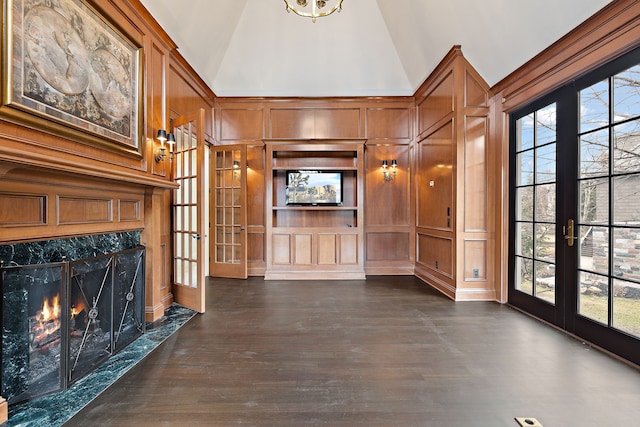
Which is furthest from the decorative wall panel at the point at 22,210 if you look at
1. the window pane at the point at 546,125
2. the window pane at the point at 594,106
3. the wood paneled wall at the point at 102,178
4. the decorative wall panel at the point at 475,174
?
the window pane at the point at 546,125

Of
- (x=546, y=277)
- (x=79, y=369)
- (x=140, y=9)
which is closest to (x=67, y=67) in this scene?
(x=140, y=9)

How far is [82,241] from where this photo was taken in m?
2.16

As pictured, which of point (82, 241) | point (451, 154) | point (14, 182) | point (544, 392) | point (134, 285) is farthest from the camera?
point (451, 154)

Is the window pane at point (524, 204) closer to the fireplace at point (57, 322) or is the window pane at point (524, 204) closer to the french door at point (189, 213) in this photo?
the french door at point (189, 213)

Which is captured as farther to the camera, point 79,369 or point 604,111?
point 604,111

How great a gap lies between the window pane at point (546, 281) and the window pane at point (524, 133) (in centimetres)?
140

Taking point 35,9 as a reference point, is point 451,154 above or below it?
below

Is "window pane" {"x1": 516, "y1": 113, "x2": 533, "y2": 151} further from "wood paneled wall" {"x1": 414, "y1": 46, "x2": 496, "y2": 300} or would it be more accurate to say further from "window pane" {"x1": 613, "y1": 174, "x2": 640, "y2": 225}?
"window pane" {"x1": 613, "y1": 174, "x2": 640, "y2": 225}

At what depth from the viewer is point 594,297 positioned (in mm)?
2553

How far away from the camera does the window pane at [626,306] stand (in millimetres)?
2215

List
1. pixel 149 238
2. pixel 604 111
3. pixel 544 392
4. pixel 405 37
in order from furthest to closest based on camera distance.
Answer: pixel 405 37
pixel 149 238
pixel 604 111
pixel 544 392

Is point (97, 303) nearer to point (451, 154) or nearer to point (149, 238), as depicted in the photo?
point (149, 238)

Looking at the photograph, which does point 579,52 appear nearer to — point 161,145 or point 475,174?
point 475,174

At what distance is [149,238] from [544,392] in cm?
361
